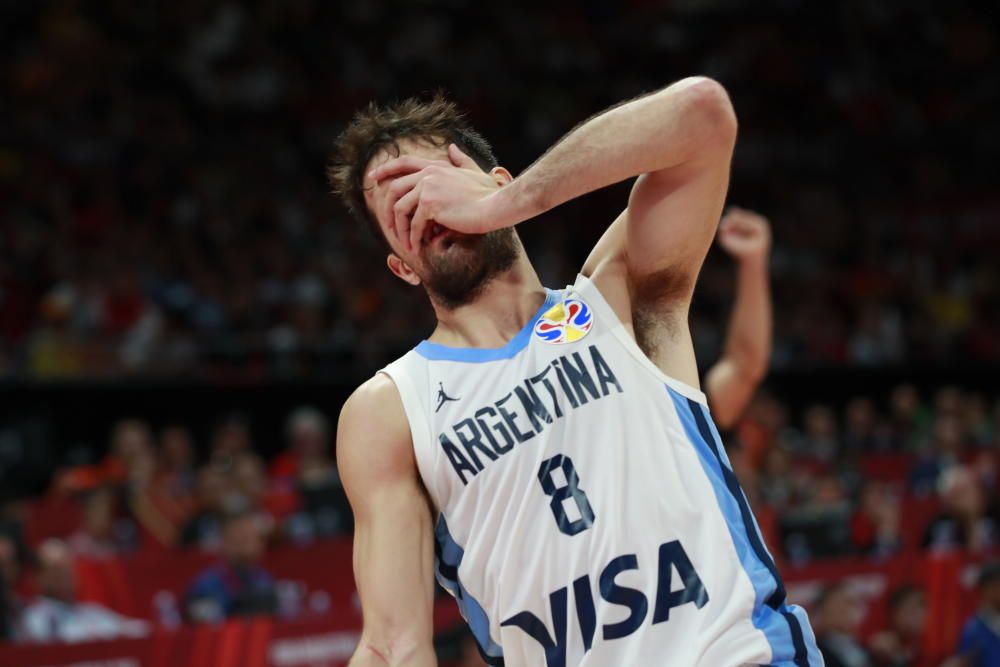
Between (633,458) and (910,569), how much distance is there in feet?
24.5

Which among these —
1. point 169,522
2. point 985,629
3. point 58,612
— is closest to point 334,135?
point 169,522

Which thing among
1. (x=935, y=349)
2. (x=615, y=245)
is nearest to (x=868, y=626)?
(x=615, y=245)

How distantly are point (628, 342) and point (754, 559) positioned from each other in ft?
1.86

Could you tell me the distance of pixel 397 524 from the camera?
3.00 m

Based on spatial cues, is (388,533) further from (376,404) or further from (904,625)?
(904,625)

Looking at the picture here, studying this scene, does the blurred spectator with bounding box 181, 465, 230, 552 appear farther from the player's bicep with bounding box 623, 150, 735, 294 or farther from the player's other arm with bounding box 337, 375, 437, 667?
the player's bicep with bounding box 623, 150, 735, 294

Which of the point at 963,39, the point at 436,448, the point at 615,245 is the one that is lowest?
the point at 436,448

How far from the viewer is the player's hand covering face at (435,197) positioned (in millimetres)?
2908

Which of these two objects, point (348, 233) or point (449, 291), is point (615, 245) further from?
point (348, 233)

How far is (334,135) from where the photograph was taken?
56.5 ft

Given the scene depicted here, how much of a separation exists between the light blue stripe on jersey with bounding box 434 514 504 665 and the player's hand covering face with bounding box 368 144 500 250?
2.24 ft

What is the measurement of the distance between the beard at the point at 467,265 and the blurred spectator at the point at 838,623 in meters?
5.86

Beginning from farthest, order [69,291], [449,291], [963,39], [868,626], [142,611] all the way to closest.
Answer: [963,39] → [69,291] → [868,626] → [142,611] → [449,291]

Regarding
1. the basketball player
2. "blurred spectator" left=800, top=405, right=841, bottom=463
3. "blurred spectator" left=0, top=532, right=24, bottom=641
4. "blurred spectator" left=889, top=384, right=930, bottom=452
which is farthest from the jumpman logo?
"blurred spectator" left=889, top=384, right=930, bottom=452
